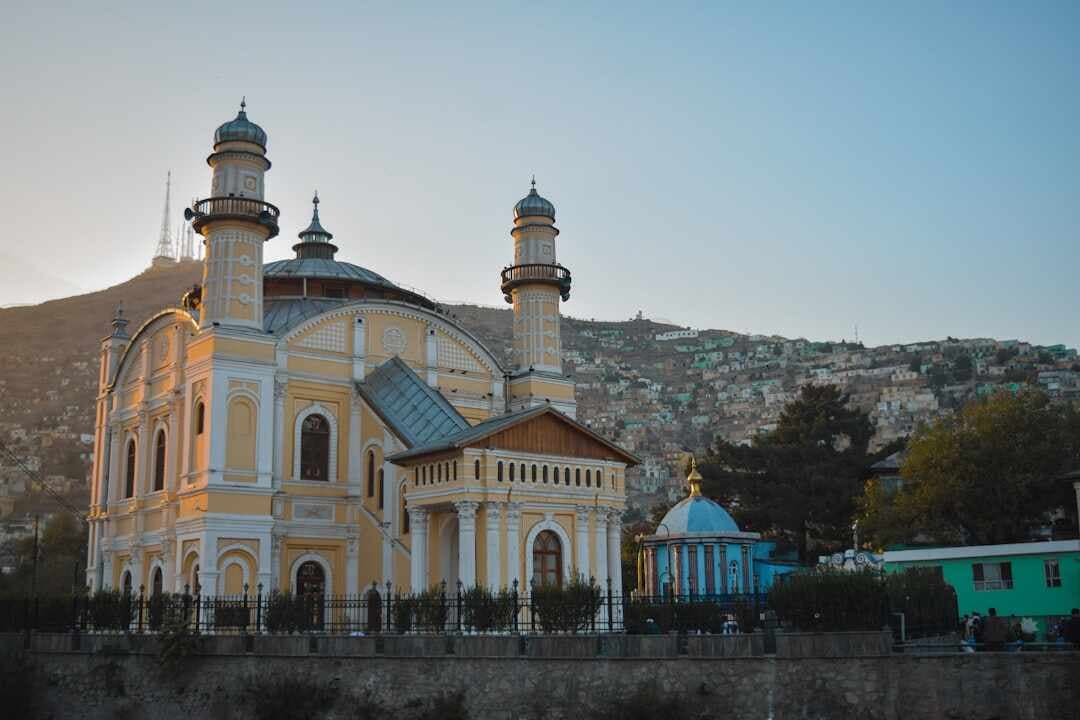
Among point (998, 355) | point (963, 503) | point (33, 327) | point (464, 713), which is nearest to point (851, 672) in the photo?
point (464, 713)

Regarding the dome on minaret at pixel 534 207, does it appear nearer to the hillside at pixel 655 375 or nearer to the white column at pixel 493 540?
the white column at pixel 493 540

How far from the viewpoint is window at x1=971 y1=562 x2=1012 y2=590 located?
1193 inches

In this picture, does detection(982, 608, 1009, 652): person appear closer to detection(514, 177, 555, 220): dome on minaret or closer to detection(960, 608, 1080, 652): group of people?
detection(960, 608, 1080, 652): group of people

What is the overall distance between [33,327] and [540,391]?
370ft

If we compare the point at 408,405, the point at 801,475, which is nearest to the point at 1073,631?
the point at 408,405

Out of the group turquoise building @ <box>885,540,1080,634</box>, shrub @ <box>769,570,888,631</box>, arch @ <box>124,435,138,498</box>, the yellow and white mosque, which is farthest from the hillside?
shrub @ <box>769,570,888,631</box>

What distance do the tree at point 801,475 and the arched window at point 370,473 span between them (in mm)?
22814

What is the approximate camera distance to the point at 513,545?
29922 mm

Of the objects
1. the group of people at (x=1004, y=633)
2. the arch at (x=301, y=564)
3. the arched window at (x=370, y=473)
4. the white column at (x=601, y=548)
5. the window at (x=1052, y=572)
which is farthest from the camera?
the arched window at (x=370, y=473)

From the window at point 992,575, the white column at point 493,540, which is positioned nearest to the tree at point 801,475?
the window at point 992,575

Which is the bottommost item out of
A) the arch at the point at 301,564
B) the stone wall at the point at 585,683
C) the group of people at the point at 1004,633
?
Result: the stone wall at the point at 585,683

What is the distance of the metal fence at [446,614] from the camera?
22625 mm

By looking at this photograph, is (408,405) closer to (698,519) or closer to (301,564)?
(301,564)

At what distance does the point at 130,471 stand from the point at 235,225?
1131cm
